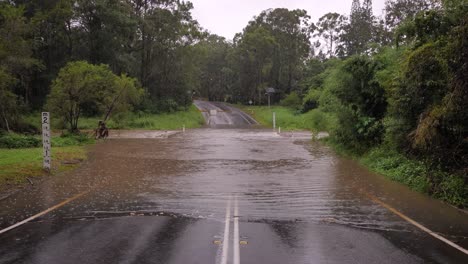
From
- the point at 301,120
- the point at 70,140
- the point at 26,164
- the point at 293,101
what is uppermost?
the point at 293,101

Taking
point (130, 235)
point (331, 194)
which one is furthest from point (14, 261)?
point (331, 194)

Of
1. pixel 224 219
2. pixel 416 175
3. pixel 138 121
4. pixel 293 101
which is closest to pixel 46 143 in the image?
pixel 224 219

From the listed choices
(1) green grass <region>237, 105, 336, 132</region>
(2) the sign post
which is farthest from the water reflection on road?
(1) green grass <region>237, 105, 336, 132</region>

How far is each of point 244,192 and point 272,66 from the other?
77243 millimetres

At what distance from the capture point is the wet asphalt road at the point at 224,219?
23.1ft

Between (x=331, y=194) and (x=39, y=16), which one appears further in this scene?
(x=39, y=16)

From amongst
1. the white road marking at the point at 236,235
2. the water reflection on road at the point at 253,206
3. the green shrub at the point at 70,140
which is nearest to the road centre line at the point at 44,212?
the water reflection on road at the point at 253,206

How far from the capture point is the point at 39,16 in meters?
52.2

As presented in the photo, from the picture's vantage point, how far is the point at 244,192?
12891 mm

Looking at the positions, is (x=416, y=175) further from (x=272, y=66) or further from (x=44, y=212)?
(x=272, y=66)

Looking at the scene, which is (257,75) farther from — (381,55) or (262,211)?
(262,211)

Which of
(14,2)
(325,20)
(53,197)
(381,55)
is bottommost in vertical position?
(53,197)

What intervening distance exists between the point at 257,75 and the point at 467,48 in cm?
8227

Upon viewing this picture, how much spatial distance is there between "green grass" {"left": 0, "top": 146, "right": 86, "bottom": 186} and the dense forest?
10765 mm
